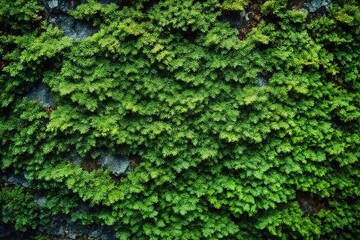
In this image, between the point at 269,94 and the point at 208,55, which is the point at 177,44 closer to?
the point at 208,55

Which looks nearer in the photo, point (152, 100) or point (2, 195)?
point (152, 100)

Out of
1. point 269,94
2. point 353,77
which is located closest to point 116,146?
point 269,94

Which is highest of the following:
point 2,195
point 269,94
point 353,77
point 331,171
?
point 353,77

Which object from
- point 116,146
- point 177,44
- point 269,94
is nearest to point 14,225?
point 116,146

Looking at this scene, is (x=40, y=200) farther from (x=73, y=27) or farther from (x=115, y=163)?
(x=73, y=27)

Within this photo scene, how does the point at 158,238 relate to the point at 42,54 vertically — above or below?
below

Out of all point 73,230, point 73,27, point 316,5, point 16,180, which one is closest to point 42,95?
point 73,27

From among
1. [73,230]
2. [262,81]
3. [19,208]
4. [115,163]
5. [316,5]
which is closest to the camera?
[316,5]
